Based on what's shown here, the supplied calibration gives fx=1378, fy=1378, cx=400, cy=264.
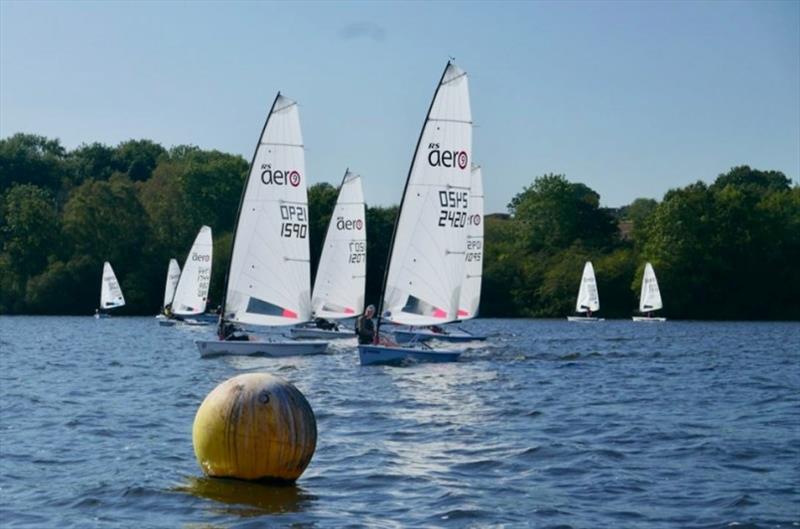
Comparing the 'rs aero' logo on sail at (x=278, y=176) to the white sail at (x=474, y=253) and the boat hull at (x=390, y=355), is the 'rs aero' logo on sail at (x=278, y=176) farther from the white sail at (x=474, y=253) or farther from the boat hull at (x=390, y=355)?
the white sail at (x=474, y=253)

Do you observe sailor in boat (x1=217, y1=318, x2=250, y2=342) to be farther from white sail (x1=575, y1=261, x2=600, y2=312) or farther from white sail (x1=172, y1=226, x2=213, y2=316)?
white sail (x1=575, y1=261, x2=600, y2=312)

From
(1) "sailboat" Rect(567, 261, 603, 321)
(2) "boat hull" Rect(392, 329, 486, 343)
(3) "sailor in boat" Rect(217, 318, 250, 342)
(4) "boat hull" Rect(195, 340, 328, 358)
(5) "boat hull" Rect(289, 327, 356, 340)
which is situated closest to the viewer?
(4) "boat hull" Rect(195, 340, 328, 358)

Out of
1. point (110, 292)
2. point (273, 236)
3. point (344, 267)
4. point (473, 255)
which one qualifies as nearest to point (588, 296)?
point (110, 292)

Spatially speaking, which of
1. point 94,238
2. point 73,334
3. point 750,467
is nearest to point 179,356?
point 73,334

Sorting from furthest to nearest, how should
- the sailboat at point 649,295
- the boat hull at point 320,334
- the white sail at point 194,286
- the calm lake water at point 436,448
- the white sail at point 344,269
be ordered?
the sailboat at point 649,295, the white sail at point 194,286, the white sail at point 344,269, the boat hull at point 320,334, the calm lake water at point 436,448

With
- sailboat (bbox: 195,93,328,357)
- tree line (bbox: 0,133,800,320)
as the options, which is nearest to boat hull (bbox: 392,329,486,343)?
sailboat (bbox: 195,93,328,357)

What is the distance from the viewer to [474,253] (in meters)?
52.4

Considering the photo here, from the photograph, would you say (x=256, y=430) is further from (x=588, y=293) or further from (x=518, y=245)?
(x=518, y=245)

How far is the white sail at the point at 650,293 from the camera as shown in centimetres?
8475

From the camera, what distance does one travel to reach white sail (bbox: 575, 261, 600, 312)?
3403 inches

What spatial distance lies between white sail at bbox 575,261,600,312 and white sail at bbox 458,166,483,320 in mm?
34581

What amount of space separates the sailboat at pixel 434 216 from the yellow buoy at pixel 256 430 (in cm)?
2002

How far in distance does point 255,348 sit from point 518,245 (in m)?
73.8

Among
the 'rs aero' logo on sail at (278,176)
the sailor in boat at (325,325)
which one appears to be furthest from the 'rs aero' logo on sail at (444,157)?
the sailor in boat at (325,325)
